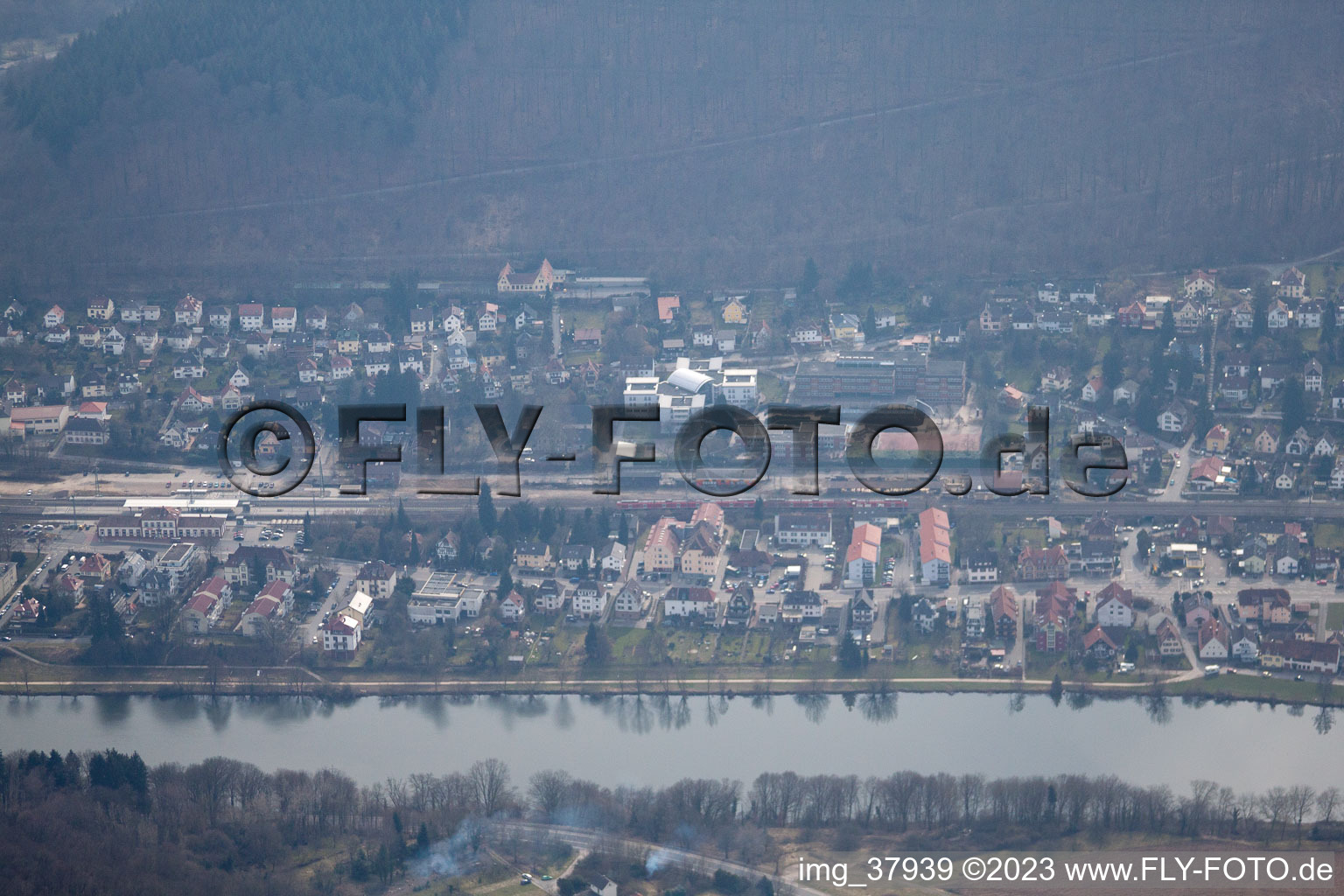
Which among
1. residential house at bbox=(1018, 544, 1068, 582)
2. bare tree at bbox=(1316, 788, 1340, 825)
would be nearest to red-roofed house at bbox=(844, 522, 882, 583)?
residential house at bbox=(1018, 544, 1068, 582)

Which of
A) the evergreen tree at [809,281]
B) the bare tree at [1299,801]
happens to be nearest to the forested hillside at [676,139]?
the evergreen tree at [809,281]

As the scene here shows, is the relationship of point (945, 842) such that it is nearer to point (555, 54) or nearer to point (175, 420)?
point (175, 420)

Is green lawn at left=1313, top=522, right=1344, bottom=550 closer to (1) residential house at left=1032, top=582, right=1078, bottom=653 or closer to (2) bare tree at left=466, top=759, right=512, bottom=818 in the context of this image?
(1) residential house at left=1032, top=582, right=1078, bottom=653

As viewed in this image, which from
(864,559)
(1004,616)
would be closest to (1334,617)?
(1004,616)

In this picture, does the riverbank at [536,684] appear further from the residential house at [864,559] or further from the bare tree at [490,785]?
the residential house at [864,559]

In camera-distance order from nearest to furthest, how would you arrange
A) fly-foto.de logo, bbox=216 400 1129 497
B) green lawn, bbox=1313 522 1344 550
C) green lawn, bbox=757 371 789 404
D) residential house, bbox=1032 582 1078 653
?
residential house, bbox=1032 582 1078 653
green lawn, bbox=1313 522 1344 550
fly-foto.de logo, bbox=216 400 1129 497
green lawn, bbox=757 371 789 404

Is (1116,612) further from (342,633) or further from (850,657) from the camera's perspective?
(342,633)
